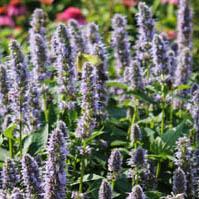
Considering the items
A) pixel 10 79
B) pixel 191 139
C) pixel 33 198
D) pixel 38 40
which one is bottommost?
pixel 33 198

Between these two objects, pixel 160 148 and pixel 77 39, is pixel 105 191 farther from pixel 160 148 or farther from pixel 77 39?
pixel 77 39

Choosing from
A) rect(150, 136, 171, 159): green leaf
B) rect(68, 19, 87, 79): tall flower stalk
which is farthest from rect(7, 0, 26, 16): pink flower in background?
rect(150, 136, 171, 159): green leaf

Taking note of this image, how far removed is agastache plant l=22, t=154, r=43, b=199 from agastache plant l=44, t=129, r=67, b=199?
7 cm

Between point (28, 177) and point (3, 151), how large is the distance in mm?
1072

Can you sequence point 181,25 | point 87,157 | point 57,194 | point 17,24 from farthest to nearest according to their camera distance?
point 17,24 < point 181,25 < point 87,157 < point 57,194

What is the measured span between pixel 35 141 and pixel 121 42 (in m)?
1.45

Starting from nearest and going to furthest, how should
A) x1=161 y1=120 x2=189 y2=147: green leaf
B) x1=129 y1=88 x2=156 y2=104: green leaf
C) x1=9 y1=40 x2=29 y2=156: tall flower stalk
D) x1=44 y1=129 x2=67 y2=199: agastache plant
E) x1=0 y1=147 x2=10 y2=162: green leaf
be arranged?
1. x1=44 y1=129 x2=67 y2=199: agastache plant
2. x1=9 y1=40 x2=29 y2=156: tall flower stalk
3. x1=0 y1=147 x2=10 y2=162: green leaf
4. x1=161 y1=120 x2=189 y2=147: green leaf
5. x1=129 y1=88 x2=156 y2=104: green leaf

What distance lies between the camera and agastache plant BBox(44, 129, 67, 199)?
3397 mm

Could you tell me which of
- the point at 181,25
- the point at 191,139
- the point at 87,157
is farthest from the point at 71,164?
the point at 181,25

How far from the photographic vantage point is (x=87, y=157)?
14.2 feet

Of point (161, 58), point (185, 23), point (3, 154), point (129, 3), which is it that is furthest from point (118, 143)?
point (129, 3)

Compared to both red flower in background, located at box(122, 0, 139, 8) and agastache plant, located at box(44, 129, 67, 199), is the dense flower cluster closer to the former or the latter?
agastache plant, located at box(44, 129, 67, 199)

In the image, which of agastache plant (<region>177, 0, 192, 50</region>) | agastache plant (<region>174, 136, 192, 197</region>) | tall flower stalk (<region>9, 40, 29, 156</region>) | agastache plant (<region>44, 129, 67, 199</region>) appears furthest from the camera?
agastache plant (<region>177, 0, 192, 50</region>)

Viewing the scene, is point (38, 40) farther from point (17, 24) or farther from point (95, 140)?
point (17, 24)
